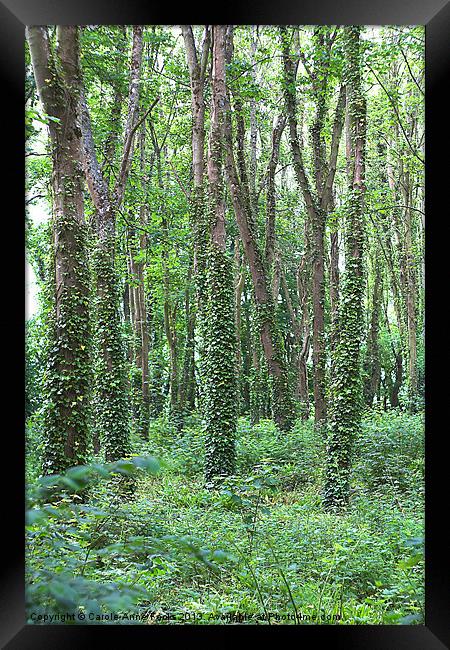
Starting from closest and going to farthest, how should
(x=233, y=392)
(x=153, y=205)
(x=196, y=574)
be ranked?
(x=196, y=574)
(x=233, y=392)
(x=153, y=205)

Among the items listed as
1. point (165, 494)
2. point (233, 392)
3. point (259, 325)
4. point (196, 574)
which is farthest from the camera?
point (259, 325)

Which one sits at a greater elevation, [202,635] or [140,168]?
[140,168]

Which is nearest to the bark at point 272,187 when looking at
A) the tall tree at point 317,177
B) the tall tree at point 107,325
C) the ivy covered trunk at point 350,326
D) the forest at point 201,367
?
the forest at point 201,367

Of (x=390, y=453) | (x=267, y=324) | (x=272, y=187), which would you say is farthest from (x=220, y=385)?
(x=272, y=187)

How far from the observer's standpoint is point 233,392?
8.02 metres

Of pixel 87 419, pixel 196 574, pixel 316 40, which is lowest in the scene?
pixel 196 574

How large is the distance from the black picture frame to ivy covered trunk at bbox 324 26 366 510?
401 cm

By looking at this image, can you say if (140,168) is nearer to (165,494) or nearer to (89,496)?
(165,494)

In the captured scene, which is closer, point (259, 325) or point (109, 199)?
point (109, 199)

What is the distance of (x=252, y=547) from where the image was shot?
5.29m

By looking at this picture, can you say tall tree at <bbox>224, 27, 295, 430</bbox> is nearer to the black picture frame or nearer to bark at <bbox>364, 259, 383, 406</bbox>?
bark at <bbox>364, 259, 383, 406</bbox>

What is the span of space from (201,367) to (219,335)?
1.88 ft
